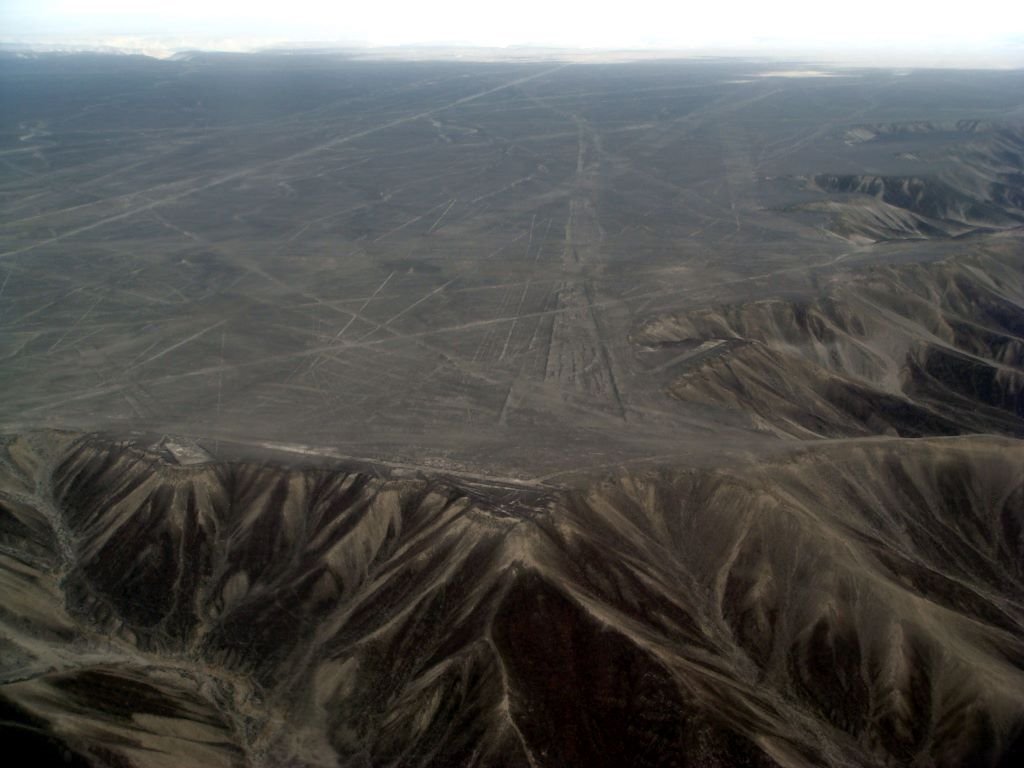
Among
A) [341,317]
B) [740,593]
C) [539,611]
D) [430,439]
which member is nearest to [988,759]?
[740,593]

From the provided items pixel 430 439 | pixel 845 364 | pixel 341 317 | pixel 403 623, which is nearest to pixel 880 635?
pixel 403 623

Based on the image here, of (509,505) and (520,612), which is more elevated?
(509,505)

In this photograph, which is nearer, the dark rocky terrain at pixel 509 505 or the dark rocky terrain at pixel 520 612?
the dark rocky terrain at pixel 520 612

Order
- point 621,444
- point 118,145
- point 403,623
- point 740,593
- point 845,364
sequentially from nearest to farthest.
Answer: point 403,623 < point 740,593 < point 621,444 < point 845,364 < point 118,145

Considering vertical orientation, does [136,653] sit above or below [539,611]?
below

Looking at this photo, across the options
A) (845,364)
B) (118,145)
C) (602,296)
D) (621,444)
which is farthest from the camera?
(118,145)

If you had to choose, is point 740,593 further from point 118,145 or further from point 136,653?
point 118,145

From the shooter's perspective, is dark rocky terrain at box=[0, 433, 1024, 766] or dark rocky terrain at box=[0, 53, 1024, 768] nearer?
dark rocky terrain at box=[0, 433, 1024, 766]

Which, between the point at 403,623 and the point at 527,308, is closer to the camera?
the point at 403,623
